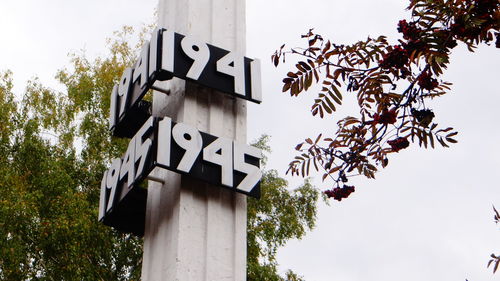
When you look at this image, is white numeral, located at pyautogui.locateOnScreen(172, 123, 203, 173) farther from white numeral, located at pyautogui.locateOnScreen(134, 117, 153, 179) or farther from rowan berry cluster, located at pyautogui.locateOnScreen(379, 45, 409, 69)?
rowan berry cluster, located at pyautogui.locateOnScreen(379, 45, 409, 69)

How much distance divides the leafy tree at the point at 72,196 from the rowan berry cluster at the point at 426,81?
11.3 meters

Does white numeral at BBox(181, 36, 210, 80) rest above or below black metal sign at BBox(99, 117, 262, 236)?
above

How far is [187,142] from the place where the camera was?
7016 mm

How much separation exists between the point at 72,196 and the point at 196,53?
7644 mm

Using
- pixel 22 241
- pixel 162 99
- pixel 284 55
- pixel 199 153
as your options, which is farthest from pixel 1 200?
pixel 284 55

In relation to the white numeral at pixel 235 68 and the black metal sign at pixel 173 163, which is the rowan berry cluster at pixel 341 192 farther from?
the white numeral at pixel 235 68

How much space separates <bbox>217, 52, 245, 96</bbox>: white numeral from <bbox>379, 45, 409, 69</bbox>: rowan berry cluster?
4428 mm

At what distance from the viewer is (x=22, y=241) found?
14242 mm

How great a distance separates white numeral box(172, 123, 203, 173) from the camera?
6898mm

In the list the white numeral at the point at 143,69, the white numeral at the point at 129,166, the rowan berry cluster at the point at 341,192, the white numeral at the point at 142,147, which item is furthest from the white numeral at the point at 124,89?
the rowan berry cluster at the point at 341,192

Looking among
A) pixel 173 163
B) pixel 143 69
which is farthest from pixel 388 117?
pixel 143 69

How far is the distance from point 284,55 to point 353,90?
0.39 metres

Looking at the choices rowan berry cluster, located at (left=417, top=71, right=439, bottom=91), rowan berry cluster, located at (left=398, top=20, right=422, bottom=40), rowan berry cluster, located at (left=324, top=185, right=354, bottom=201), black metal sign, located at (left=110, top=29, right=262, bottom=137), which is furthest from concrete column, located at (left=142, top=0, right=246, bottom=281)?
rowan berry cluster, located at (left=398, top=20, right=422, bottom=40)

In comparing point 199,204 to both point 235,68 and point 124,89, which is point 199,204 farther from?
point 124,89
